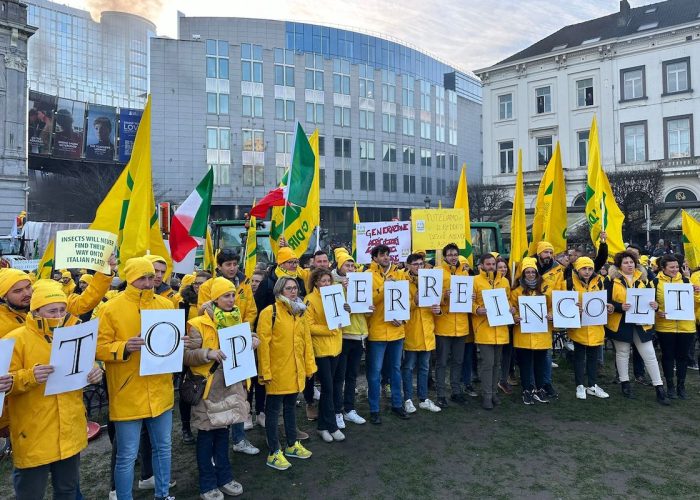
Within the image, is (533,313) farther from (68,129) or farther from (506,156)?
(68,129)

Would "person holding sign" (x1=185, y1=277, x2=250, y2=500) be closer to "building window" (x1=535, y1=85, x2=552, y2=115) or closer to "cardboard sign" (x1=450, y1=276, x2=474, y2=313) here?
"cardboard sign" (x1=450, y1=276, x2=474, y2=313)

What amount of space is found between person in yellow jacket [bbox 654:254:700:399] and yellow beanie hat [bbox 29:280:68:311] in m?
7.53

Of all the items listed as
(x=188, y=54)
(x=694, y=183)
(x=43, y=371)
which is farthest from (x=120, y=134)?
(x=43, y=371)

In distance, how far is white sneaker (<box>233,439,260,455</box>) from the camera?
5547mm

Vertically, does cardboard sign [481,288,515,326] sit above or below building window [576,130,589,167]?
below

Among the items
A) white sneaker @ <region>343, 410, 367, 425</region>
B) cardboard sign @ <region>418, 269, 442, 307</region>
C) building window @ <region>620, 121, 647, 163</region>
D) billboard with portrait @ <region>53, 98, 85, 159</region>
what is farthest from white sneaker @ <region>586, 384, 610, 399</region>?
billboard with portrait @ <region>53, 98, 85, 159</region>

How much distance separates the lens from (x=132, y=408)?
403 cm

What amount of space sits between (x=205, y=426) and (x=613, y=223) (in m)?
7.56

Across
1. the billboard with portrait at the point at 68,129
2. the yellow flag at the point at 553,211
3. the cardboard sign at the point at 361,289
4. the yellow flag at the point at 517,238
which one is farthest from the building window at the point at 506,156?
the billboard with portrait at the point at 68,129

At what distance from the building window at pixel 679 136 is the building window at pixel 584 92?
4.93 metres

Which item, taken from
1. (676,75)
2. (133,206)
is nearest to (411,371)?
(133,206)

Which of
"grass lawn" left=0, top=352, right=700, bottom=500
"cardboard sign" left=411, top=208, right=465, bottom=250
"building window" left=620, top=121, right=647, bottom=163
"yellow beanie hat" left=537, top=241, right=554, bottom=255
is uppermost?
"building window" left=620, top=121, right=647, bottom=163

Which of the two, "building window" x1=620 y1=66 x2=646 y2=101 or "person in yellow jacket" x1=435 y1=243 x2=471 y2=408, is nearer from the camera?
"person in yellow jacket" x1=435 y1=243 x2=471 y2=408

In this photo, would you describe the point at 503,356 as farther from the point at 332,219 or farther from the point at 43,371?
the point at 332,219
